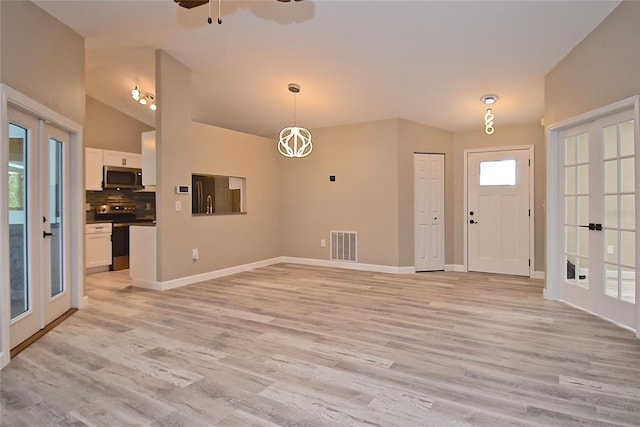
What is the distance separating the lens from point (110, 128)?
7016mm

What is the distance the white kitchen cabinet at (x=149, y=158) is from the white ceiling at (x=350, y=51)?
1.08m

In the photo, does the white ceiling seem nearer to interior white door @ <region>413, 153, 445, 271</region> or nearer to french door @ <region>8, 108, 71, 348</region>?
interior white door @ <region>413, 153, 445, 271</region>

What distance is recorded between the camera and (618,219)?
11.8ft

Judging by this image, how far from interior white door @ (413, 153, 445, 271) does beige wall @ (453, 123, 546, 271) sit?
272mm

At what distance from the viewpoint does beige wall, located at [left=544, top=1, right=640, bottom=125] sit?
320 cm

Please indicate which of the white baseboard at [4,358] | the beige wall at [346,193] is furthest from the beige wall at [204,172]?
the white baseboard at [4,358]

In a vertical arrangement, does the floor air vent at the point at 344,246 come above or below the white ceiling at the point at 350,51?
below

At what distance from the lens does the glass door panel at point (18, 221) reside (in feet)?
9.97

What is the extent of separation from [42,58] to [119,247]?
409 cm

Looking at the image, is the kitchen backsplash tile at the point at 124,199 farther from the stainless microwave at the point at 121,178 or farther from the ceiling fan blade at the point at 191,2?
the ceiling fan blade at the point at 191,2

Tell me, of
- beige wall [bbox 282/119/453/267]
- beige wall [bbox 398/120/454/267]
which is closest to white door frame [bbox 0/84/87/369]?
beige wall [bbox 282/119/453/267]

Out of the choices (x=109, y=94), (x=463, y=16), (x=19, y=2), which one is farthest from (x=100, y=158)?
(x=463, y=16)

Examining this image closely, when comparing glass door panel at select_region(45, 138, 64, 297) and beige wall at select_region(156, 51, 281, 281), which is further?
beige wall at select_region(156, 51, 281, 281)

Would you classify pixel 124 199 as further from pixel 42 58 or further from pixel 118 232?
pixel 42 58
